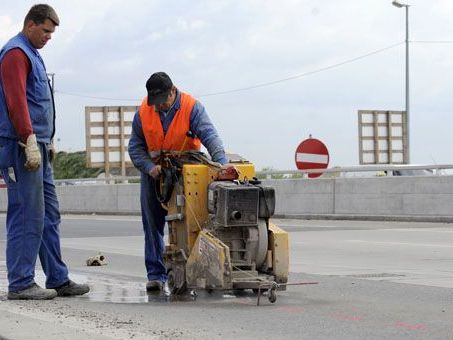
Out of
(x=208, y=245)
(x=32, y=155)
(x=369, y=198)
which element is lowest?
(x=369, y=198)

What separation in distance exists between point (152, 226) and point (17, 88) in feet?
6.12

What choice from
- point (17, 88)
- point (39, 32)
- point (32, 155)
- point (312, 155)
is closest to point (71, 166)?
point (312, 155)

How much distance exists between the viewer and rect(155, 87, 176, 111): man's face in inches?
354

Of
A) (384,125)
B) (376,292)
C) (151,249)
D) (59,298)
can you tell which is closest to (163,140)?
(151,249)

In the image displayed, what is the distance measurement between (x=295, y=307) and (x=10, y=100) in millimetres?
2598

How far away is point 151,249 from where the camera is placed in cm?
937

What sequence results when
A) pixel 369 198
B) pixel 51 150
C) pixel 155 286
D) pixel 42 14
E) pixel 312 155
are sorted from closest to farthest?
pixel 42 14, pixel 51 150, pixel 155 286, pixel 369 198, pixel 312 155

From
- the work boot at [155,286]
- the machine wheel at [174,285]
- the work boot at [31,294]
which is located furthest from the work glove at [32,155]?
the work boot at [155,286]

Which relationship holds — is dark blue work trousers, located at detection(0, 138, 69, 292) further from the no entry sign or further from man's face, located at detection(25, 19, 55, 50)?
the no entry sign

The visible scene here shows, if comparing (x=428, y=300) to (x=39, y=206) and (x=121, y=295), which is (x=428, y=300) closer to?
(x=121, y=295)

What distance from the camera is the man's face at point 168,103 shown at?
8.98m

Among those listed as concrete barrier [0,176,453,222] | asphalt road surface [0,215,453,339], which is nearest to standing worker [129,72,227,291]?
asphalt road surface [0,215,453,339]

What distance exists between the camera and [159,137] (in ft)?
29.8

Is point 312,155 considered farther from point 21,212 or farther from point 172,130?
point 21,212
